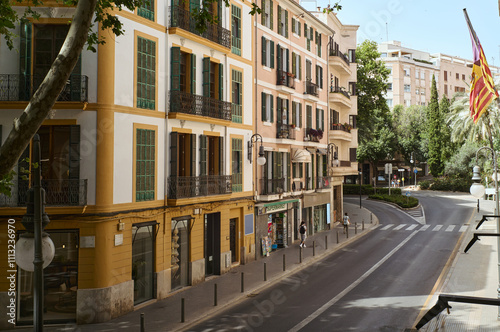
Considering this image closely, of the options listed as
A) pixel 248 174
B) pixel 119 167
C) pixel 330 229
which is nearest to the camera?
pixel 119 167

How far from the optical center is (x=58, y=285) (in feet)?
49.9

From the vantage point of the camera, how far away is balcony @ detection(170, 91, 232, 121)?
19.0m

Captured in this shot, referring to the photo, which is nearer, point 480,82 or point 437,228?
point 480,82

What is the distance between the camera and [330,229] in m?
38.2

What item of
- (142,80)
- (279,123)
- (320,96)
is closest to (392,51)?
(320,96)

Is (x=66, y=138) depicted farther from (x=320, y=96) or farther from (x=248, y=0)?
(x=320, y=96)

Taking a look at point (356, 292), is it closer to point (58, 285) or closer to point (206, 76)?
point (58, 285)

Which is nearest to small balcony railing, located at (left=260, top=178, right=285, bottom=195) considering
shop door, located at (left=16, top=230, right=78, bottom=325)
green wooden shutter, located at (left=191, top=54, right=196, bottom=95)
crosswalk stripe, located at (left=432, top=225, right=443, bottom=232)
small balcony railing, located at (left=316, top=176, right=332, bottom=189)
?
small balcony railing, located at (left=316, top=176, right=332, bottom=189)

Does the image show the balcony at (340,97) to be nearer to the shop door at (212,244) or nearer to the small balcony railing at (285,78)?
the small balcony railing at (285,78)

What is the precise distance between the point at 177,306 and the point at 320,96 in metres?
24.1

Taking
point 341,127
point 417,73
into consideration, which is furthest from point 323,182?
point 417,73

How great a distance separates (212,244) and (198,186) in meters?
3.84

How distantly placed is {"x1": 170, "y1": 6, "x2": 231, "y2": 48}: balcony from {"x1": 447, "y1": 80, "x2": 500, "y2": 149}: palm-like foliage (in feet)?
92.0

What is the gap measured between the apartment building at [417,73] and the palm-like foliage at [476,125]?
132ft
